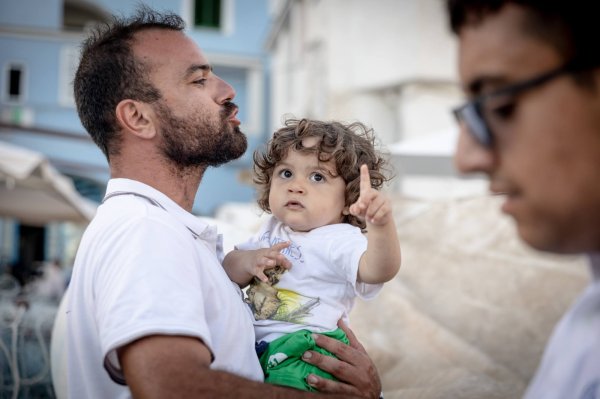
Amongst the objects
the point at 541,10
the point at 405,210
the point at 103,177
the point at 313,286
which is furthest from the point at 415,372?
the point at 103,177

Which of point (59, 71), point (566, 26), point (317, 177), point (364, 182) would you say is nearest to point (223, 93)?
point (317, 177)

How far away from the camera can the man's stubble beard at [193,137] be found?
206cm

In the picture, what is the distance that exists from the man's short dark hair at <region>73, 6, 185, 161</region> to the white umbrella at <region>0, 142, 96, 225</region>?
4489 mm

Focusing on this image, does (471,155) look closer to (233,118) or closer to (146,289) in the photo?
(146,289)

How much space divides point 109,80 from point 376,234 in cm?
102

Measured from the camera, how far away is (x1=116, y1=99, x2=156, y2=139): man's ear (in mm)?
2041

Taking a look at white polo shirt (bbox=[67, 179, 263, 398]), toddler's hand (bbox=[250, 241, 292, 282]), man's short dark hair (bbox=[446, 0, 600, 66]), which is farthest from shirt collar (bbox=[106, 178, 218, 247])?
man's short dark hair (bbox=[446, 0, 600, 66])

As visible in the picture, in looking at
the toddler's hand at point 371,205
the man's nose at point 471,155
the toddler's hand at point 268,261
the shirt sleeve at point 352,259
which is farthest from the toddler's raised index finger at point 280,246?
the man's nose at point 471,155

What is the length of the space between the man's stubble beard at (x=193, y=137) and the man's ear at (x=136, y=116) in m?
0.04

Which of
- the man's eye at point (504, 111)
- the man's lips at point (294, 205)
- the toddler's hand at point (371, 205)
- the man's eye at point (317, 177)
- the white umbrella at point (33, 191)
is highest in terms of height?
the man's eye at point (504, 111)

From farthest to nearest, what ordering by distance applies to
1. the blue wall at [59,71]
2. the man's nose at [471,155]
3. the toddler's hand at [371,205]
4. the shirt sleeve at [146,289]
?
1. the blue wall at [59,71]
2. the toddler's hand at [371,205]
3. the shirt sleeve at [146,289]
4. the man's nose at [471,155]

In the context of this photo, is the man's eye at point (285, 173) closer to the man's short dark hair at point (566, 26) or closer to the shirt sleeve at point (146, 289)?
the shirt sleeve at point (146, 289)

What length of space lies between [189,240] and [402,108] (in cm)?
1117

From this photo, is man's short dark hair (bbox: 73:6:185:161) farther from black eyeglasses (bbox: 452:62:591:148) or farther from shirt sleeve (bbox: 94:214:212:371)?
black eyeglasses (bbox: 452:62:591:148)
